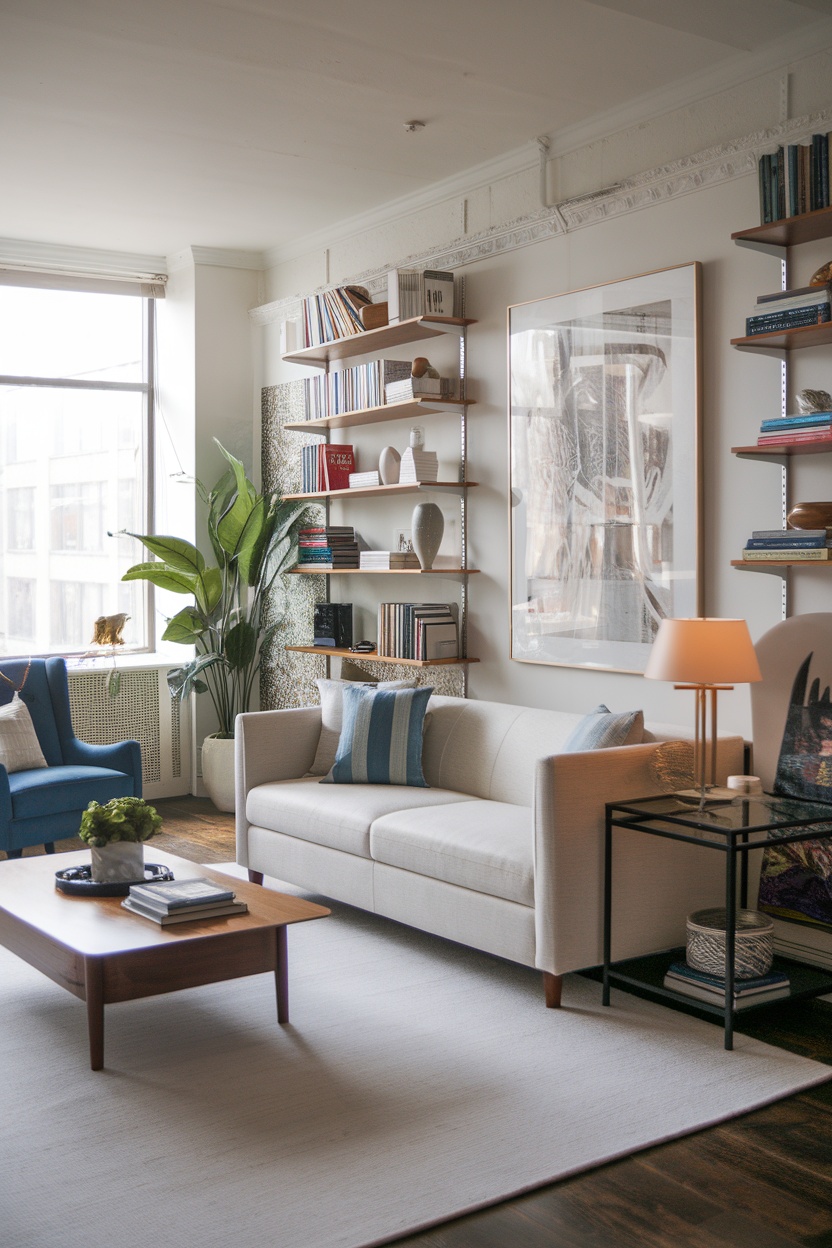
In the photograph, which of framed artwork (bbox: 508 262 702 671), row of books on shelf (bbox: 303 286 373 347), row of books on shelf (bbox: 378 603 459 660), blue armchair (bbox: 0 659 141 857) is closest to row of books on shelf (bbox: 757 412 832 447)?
framed artwork (bbox: 508 262 702 671)

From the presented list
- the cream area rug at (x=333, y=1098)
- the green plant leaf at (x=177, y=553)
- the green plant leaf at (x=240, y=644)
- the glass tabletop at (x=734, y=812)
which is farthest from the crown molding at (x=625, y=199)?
the cream area rug at (x=333, y=1098)

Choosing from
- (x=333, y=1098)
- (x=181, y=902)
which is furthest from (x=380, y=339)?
(x=333, y=1098)

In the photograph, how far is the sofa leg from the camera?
3.41 metres

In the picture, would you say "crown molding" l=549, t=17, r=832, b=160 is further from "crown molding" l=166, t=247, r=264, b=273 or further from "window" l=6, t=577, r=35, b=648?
"window" l=6, t=577, r=35, b=648

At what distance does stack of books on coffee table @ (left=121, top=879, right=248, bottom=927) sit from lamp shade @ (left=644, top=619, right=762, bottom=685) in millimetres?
1339

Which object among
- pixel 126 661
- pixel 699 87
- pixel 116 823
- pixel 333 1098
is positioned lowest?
pixel 333 1098

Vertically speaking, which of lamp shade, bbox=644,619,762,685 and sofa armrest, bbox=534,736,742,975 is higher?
lamp shade, bbox=644,619,762,685

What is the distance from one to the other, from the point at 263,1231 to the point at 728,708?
94.6 inches

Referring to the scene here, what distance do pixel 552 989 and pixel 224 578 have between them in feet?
11.7

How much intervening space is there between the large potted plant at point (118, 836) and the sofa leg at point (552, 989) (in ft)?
3.93

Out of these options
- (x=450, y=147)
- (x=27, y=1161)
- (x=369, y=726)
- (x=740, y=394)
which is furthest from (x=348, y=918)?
(x=450, y=147)

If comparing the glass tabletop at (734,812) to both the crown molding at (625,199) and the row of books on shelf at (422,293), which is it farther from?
the row of books on shelf at (422,293)

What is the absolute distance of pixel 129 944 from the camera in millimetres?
2980

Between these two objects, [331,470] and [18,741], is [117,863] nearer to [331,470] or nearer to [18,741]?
[18,741]
